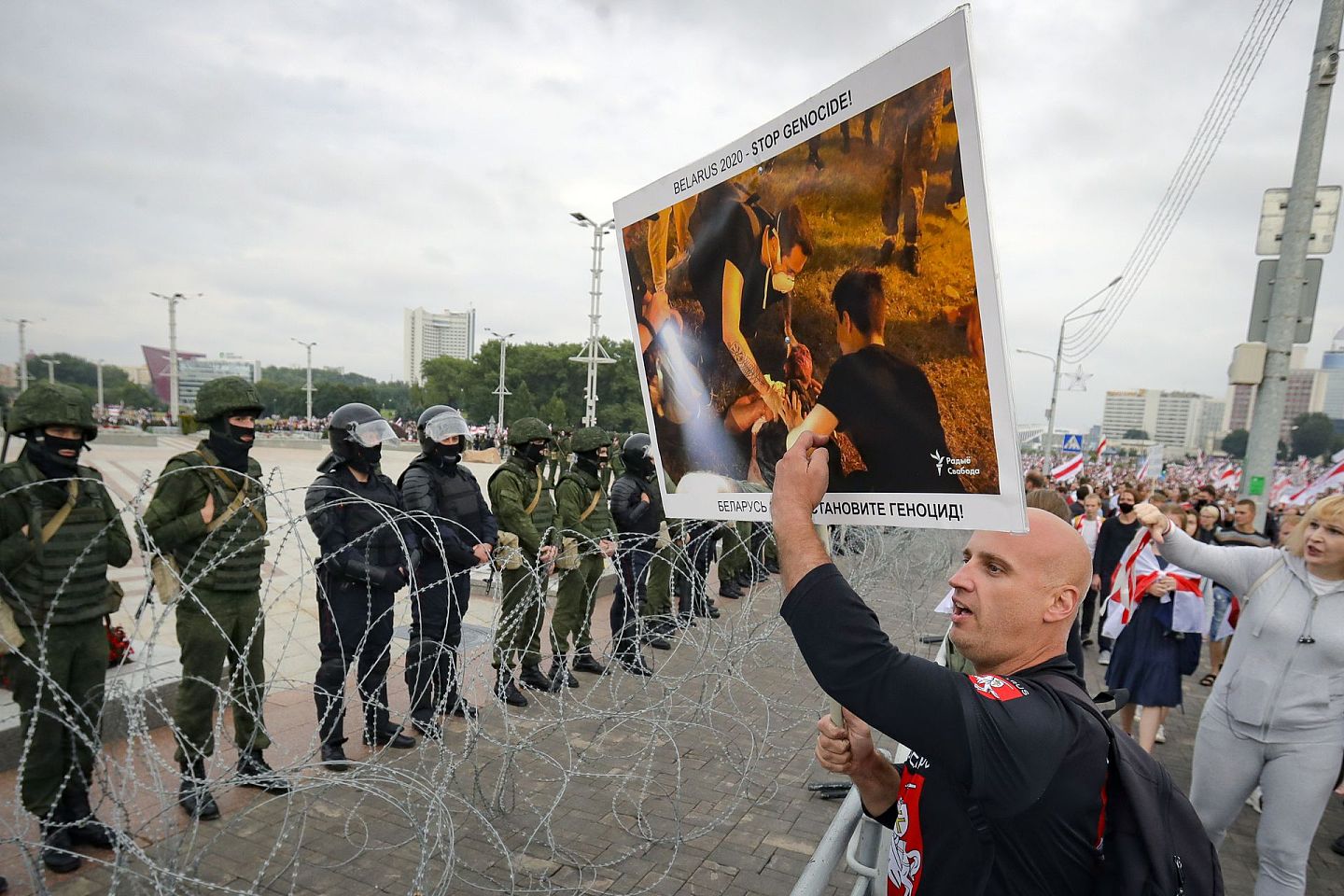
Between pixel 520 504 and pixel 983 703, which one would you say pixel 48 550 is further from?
pixel 983 703

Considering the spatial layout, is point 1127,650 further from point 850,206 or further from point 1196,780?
point 850,206

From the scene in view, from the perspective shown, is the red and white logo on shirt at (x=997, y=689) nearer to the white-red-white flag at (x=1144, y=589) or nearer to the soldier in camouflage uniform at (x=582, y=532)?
the white-red-white flag at (x=1144, y=589)

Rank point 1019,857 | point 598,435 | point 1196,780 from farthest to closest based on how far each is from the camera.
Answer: point 598,435 < point 1196,780 < point 1019,857

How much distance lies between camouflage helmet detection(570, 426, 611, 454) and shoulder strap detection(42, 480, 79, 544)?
4.48 metres

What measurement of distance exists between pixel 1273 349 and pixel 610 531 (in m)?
7.13

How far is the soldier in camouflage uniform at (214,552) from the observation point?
436 centimetres

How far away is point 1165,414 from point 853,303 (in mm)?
181917

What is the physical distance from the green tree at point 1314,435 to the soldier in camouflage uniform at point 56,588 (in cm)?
9998

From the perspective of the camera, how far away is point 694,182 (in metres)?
1.93

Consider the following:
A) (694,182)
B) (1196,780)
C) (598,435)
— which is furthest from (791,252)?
(598,435)

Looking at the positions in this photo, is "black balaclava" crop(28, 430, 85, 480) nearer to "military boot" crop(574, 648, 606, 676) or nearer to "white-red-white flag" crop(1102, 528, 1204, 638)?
"military boot" crop(574, 648, 606, 676)

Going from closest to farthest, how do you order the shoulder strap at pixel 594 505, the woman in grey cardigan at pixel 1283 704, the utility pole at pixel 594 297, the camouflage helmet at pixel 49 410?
the woman in grey cardigan at pixel 1283 704, the camouflage helmet at pixel 49 410, the shoulder strap at pixel 594 505, the utility pole at pixel 594 297

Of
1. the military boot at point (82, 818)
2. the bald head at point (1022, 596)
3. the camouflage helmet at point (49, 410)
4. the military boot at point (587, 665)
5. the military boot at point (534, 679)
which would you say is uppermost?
→ the camouflage helmet at point (49, 410)

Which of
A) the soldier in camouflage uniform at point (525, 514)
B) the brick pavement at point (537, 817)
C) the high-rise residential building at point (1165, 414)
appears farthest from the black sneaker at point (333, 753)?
the high-rise residential building at point (1165, 414)
